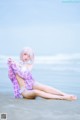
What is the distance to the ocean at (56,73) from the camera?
3000 mm

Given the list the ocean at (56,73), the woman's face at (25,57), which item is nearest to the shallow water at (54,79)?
the ocean at (56,73)

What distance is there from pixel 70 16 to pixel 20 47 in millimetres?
594

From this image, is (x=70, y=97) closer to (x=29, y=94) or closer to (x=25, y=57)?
(x=29, y=94)

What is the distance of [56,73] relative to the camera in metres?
3.04

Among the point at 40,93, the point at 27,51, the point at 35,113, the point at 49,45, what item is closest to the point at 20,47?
the point at 27,51

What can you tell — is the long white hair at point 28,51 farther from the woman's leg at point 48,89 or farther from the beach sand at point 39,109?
the beach sand at point 39,109

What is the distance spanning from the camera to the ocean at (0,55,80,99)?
300cm

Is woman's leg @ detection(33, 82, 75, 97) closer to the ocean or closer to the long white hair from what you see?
the ocean

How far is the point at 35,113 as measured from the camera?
2.50 metres

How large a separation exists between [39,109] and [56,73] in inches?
21.0

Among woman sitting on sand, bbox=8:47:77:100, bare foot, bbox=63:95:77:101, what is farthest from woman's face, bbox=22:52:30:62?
bare foot, bbox=63:95:77:101

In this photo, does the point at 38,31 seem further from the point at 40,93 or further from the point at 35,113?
the point at 35,113

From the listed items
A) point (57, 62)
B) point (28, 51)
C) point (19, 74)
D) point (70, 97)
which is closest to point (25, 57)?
point (28, 51)

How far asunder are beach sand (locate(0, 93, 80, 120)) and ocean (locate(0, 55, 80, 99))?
0.14 m
